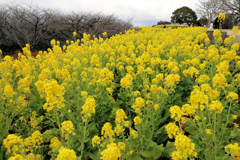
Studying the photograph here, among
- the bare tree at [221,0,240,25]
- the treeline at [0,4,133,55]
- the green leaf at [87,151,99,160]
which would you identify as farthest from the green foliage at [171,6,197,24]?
the green leaf at [87,151,99,160]

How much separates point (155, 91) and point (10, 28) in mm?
17800

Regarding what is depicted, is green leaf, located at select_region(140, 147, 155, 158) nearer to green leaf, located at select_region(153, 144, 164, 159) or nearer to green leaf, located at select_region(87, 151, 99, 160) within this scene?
green leaf, located at select_region(153, 144, 164, 159)

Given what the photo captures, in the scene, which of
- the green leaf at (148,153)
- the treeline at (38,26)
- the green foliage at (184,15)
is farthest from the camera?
Result: the green foliage at (184,15)

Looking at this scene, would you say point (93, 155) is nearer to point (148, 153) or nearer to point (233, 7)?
point (148, 153)

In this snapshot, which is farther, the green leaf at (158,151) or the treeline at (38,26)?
the treeline at (38,26)

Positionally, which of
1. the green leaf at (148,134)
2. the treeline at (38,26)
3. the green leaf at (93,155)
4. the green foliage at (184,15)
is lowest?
the green leaf at (93,155)

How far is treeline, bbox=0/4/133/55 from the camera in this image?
15.5 m

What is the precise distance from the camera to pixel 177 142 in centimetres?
145

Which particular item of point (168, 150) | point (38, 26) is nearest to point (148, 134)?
point (168, 150)

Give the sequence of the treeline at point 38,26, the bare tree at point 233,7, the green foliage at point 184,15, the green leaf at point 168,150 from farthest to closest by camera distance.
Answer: the green foliage at point 184,15
the bare tree at point 233,7
the treeline at point 38,26
the green leaf at point 168,150

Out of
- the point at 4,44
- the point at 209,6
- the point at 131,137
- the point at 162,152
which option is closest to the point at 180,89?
the point at 162,152

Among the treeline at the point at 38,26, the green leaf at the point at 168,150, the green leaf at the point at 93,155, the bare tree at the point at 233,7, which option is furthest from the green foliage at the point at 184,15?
the green leaf at the point at 93,155

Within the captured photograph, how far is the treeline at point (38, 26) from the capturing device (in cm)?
1548

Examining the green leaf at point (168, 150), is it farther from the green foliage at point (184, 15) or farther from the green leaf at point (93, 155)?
the green foliage at point (184, 15)
